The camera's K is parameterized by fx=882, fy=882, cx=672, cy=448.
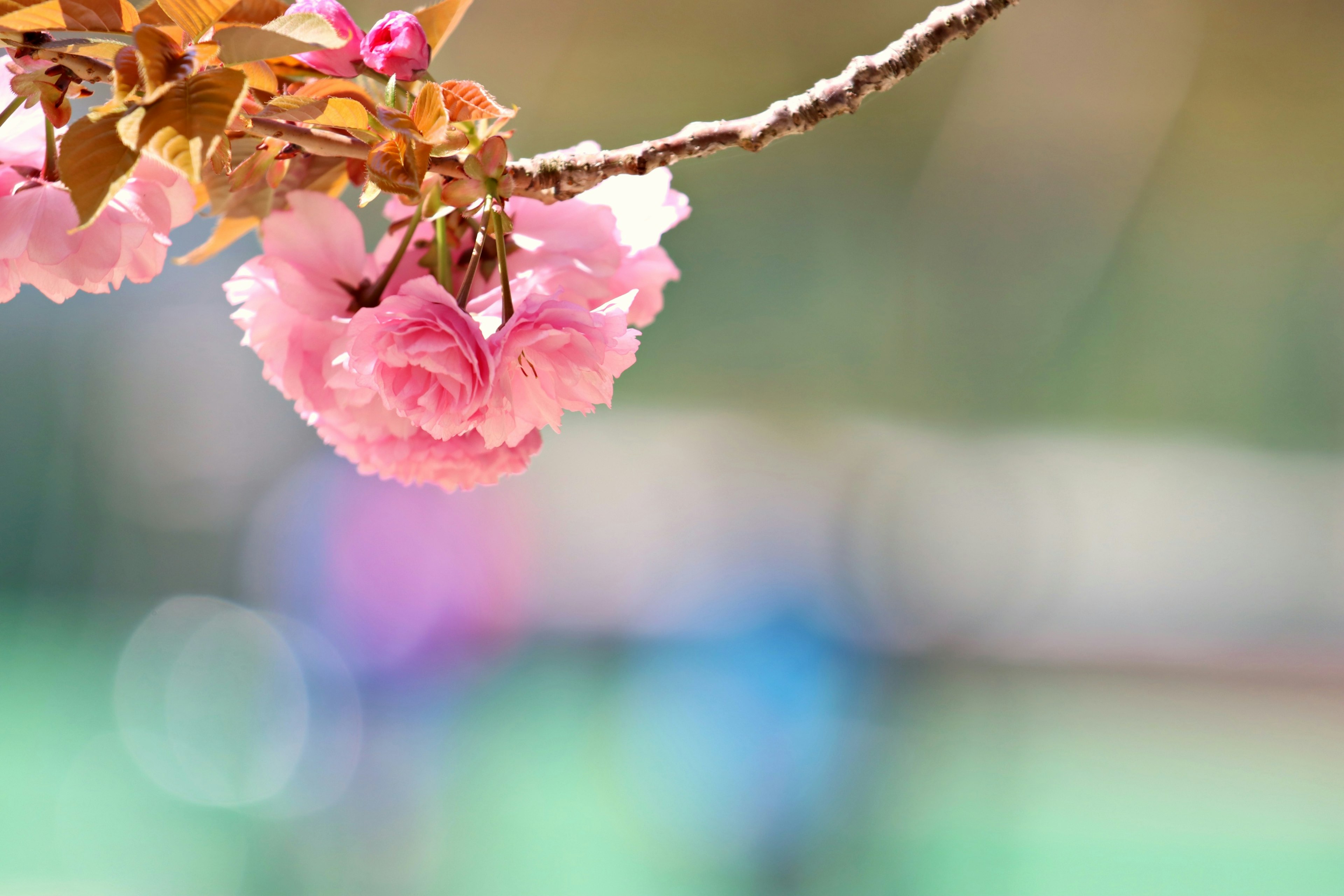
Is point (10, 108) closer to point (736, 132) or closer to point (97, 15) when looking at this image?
point (97, 15)

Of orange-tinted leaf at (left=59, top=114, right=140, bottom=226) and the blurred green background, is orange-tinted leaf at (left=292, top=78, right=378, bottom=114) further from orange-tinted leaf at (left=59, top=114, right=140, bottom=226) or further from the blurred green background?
the blurred green background

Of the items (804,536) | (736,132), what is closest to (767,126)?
(736,132)

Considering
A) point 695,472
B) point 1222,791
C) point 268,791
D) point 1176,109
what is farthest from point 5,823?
point 1176,109

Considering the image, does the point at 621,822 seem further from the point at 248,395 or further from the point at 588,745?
the point at 248,395

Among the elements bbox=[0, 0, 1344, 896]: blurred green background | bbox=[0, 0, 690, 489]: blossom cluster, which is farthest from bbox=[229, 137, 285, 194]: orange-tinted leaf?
bbox=[0, 0, 1344, 896]: blurred green background

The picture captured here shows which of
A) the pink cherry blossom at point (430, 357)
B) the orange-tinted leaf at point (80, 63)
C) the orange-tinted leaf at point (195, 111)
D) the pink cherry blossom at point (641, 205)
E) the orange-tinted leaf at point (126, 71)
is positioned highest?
the pink cherry blossom at point (641, 205)

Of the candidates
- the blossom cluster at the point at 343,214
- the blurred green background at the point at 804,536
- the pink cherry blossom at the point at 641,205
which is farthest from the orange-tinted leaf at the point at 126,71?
the blurred green background at the point at 804,536

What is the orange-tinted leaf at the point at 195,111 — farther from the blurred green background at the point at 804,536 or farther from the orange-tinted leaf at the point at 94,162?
the blurred green background at the point at 804,536
